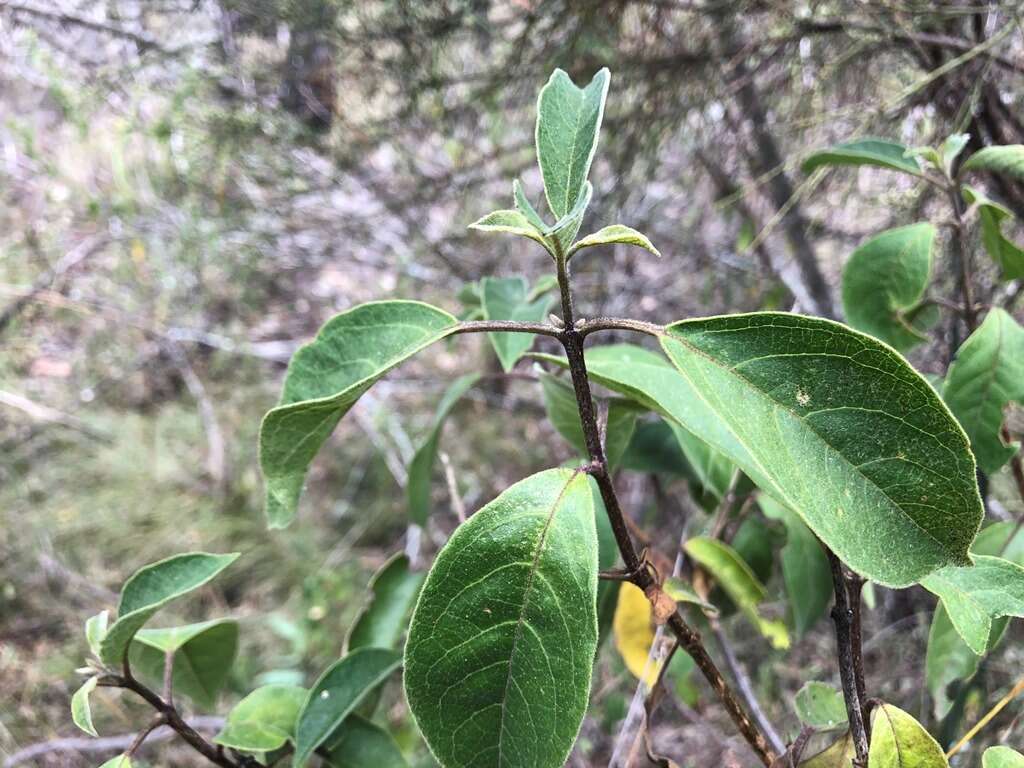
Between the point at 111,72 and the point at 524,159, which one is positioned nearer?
the point at 111,72

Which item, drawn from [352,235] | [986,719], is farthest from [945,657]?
[352,235]

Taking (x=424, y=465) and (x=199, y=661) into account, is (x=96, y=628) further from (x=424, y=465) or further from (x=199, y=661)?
(x=424, y=465)

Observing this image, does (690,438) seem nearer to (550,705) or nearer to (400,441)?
(550,705)

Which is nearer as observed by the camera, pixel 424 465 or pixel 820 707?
pixel 820 707

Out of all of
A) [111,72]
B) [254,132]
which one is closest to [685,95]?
[254,132]

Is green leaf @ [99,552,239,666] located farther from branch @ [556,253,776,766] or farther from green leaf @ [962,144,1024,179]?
green leaf @ [962,144,1024,179]

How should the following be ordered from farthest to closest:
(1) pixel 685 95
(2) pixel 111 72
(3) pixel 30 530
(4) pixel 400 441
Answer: (3) pixel 30 530
(4) pixel 400 441
(2) pixel 111 72
(1) pixel 685 95

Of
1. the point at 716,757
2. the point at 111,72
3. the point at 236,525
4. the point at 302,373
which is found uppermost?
the point at 111,72
